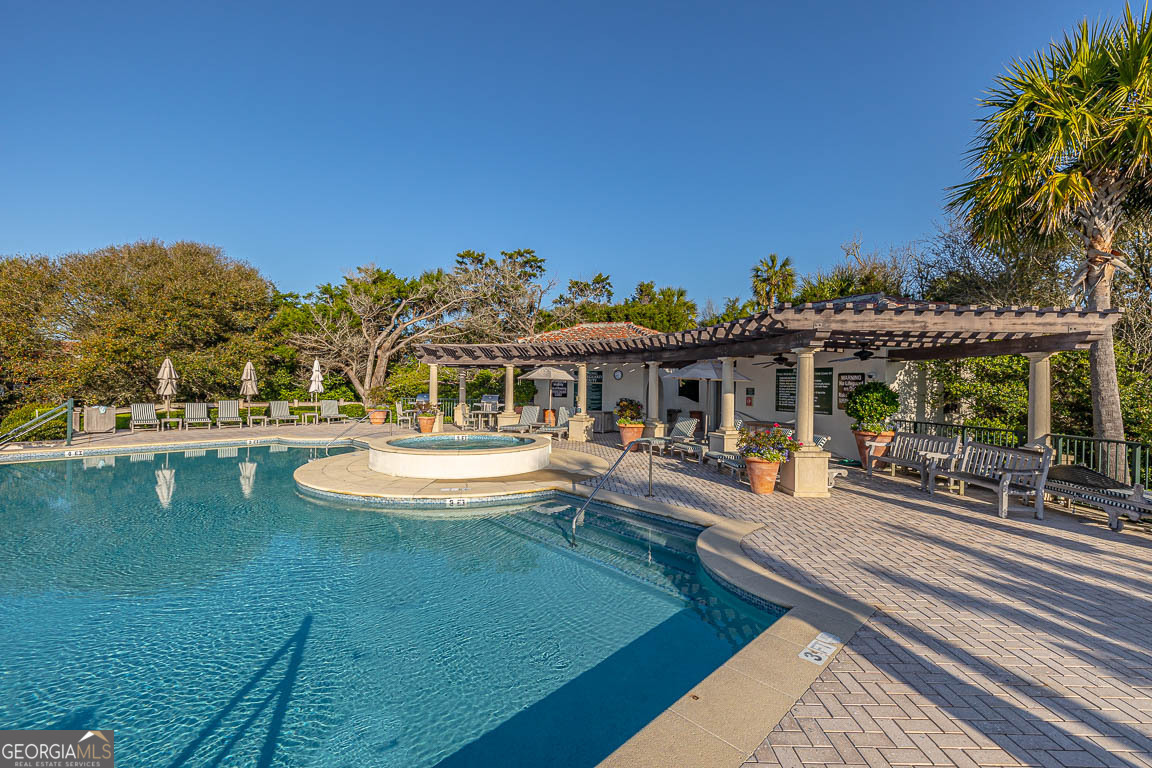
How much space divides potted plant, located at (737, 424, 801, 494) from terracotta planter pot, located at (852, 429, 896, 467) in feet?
9.94

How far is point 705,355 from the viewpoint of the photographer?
11.6 metres

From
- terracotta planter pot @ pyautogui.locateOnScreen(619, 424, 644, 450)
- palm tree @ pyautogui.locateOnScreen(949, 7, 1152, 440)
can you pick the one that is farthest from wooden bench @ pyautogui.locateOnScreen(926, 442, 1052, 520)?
terracotta planter pot @ pyautogui.locateOnScreen(619, 424, 644, 450)

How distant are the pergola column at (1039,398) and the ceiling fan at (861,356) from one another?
2.60 m

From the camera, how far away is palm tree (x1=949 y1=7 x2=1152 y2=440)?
306 inches

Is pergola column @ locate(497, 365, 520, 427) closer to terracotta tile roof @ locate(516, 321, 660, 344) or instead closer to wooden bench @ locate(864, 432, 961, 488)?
terracotta tile roof @ locate(516, 321, 660, 344)

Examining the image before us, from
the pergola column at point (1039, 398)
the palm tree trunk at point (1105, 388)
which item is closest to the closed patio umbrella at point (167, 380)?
the pergola column at point (1039, 398)

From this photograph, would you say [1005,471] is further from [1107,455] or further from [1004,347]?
[1004,347]

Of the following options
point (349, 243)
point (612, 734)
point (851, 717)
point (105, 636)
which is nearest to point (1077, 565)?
point (851, 717)

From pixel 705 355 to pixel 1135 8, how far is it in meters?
8.76

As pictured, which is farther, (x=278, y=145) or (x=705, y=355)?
(x=278, y=145)

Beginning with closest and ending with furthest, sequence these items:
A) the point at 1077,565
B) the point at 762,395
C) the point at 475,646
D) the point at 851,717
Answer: the point at 851,717
the point at 475,646
the point at 1077,565
the point at 762,395

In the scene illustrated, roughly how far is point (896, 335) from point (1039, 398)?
10.3 ft

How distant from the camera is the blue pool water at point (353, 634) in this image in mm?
3268

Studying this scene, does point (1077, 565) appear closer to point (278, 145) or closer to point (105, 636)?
point (105, 636)
